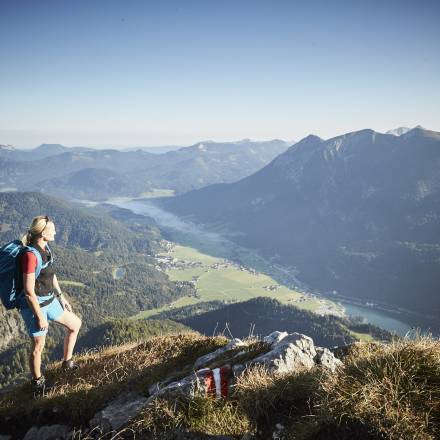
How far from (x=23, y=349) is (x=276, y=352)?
589ft

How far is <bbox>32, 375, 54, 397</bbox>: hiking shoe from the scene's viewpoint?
859 cm

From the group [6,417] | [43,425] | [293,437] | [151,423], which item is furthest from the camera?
[6,417]

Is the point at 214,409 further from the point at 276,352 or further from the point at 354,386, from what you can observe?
the point at 276,352

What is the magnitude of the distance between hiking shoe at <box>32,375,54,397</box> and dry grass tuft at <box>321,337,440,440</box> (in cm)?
669

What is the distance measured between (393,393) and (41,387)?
7.86 metres

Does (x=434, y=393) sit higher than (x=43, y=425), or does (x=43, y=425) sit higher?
(x=434, y=393)

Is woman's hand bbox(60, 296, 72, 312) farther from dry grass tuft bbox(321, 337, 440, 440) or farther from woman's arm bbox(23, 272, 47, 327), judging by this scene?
dry grass tuft bbox(321, 337, 440, 440)

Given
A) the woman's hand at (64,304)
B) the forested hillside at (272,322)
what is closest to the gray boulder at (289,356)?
the woman's hand at (64,304)

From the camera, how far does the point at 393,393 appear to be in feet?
14.7

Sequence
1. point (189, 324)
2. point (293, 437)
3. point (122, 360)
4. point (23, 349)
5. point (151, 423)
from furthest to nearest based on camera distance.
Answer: point (189, 324) < point (23, 349) < point (122, 360) < point (151, 423) < point (293, 437)

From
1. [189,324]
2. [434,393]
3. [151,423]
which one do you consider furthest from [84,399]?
[189,324]

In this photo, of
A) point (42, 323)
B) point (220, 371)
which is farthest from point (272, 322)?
point (220, 371)

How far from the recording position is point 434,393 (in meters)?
4.68

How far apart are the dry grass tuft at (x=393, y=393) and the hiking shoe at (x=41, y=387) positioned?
669cm
